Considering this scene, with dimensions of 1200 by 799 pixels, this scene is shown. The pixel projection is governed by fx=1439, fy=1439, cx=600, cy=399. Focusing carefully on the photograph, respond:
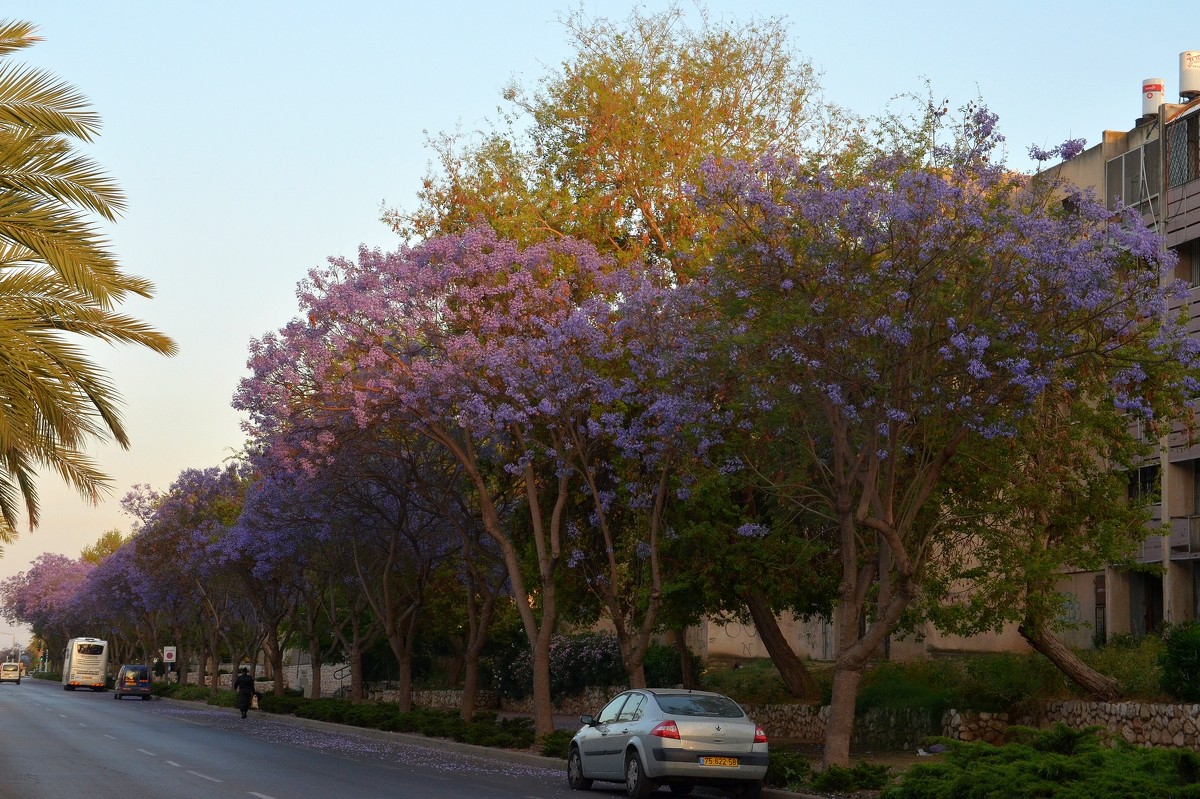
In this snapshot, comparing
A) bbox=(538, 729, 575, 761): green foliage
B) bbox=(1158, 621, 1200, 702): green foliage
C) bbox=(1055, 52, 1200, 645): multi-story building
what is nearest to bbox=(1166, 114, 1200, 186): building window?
bbox=(1055, 52, 1200, 645): multi-story building

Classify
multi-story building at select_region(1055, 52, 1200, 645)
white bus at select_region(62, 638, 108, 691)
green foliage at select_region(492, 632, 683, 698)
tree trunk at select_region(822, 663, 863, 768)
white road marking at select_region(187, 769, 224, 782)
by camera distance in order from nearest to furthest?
white road marking at select_region(187, 769, 224, 782) → tree trunk at select_region(822, 663, 863, 768) → multi-story building at select_region(1055, 52, 1200, 645) → green foliage at select_region(492, 632, 683, 698) → white bus at select_region(62, 638, 108, 691)

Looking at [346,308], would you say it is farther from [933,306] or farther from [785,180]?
[933,306]

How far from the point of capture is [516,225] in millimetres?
29578

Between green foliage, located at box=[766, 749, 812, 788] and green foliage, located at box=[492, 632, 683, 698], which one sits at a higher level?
green foliage, located at box=[492, 632, 683, 698]

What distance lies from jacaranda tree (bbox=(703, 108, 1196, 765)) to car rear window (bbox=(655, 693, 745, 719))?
1912 millimetres

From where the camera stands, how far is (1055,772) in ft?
46.5

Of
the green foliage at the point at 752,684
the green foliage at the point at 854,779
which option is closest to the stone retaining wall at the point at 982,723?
the green foliage at the point at 752,684

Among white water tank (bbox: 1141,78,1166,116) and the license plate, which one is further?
white water tank (bbox: 1141,78,1166,116)

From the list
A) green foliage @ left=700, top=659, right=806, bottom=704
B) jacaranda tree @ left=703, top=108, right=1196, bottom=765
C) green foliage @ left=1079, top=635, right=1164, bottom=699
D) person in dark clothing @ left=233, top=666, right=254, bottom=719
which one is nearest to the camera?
jacaranda tree @ left=703, top=108, right=1196, bottom=765

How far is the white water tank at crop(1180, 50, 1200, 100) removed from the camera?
37.9 meters

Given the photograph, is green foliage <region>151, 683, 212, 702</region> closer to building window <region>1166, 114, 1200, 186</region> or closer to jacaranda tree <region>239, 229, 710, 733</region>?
jacaranda tree <region>239, 229, 710, 733</region>

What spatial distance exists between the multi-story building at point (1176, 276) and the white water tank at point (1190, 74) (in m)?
1.85

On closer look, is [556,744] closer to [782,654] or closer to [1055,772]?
[782,654]

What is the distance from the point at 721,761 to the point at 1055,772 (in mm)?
4998
